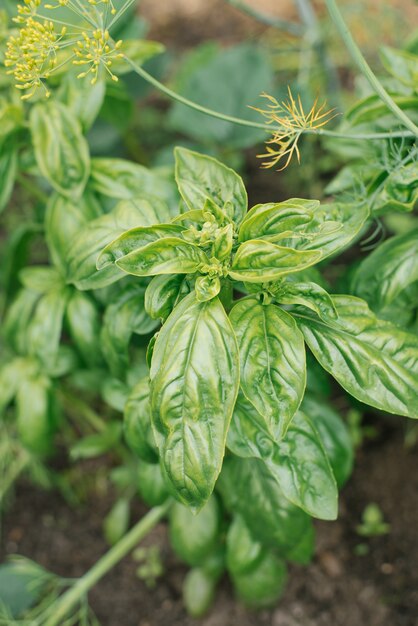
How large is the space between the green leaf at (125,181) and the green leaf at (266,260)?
12.6 inches

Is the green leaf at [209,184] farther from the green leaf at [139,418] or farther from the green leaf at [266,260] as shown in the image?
the green leaf at [139,418]

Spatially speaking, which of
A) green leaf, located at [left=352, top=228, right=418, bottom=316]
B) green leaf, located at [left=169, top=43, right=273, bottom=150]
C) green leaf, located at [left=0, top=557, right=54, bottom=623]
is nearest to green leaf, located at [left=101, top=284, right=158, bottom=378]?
green leaf, located at [left=352, top=228, right=418, bottom=316]

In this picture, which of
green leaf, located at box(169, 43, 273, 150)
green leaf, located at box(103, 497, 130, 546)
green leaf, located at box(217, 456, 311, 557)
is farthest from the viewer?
green leaf, located at box(169, 43, 273, 150)

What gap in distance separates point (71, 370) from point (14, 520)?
520 mm

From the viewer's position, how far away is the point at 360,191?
1079 millimetres

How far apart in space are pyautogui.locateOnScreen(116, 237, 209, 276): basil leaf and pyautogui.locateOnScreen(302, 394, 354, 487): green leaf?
1.19 ft

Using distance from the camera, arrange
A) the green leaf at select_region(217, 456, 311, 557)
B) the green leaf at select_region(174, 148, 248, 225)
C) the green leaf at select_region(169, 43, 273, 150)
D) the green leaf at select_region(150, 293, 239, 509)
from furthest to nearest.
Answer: the green leaf at select_region(169, 43, 273, 150) < the green leaf at select_region(217, 456, 311, 557) < the green leaf at select_region(174, 148, 248, 225) < the green leaf at select_region(150, 293, 239, 509)

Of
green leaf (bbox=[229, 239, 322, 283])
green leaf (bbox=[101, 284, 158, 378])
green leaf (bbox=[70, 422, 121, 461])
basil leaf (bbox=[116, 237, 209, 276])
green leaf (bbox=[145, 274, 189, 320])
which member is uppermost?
green leaf (bbox=[229, 239, 322, 283])

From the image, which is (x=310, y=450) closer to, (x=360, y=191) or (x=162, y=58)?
(x=360, y=191)

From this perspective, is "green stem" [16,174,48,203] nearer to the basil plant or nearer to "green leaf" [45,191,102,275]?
"green leaf" [45,191,102,275]

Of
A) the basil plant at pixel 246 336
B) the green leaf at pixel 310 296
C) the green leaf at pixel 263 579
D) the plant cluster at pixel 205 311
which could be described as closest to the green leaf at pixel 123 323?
the plant cluster at pixel 205 311

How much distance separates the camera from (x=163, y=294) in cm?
86

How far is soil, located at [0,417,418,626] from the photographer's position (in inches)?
52.1

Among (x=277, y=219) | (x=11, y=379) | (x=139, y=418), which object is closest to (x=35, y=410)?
(x=11, y=379)
